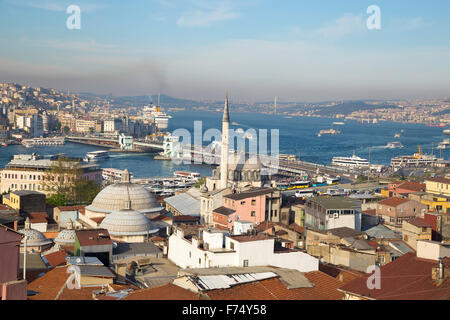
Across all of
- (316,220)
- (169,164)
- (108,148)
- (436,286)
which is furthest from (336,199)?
(108,148)

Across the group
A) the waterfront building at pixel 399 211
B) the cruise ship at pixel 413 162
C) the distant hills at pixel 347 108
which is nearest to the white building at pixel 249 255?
the waterfront building at pixel 399 211

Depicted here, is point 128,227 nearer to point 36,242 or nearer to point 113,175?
point 36,242

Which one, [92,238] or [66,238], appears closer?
[92,238]

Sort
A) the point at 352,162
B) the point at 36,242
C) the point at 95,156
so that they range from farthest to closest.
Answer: the point at 95,156, the point at 352,162, the point at 36,242

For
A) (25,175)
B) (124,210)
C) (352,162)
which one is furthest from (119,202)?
(352,162)

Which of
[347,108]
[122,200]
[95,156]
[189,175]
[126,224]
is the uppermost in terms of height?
[347,108]

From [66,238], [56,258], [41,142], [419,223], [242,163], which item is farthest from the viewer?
[41,142]

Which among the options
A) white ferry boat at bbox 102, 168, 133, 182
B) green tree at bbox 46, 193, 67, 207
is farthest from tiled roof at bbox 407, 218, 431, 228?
white ferry boat at bbox 102, 168, 133, 182
